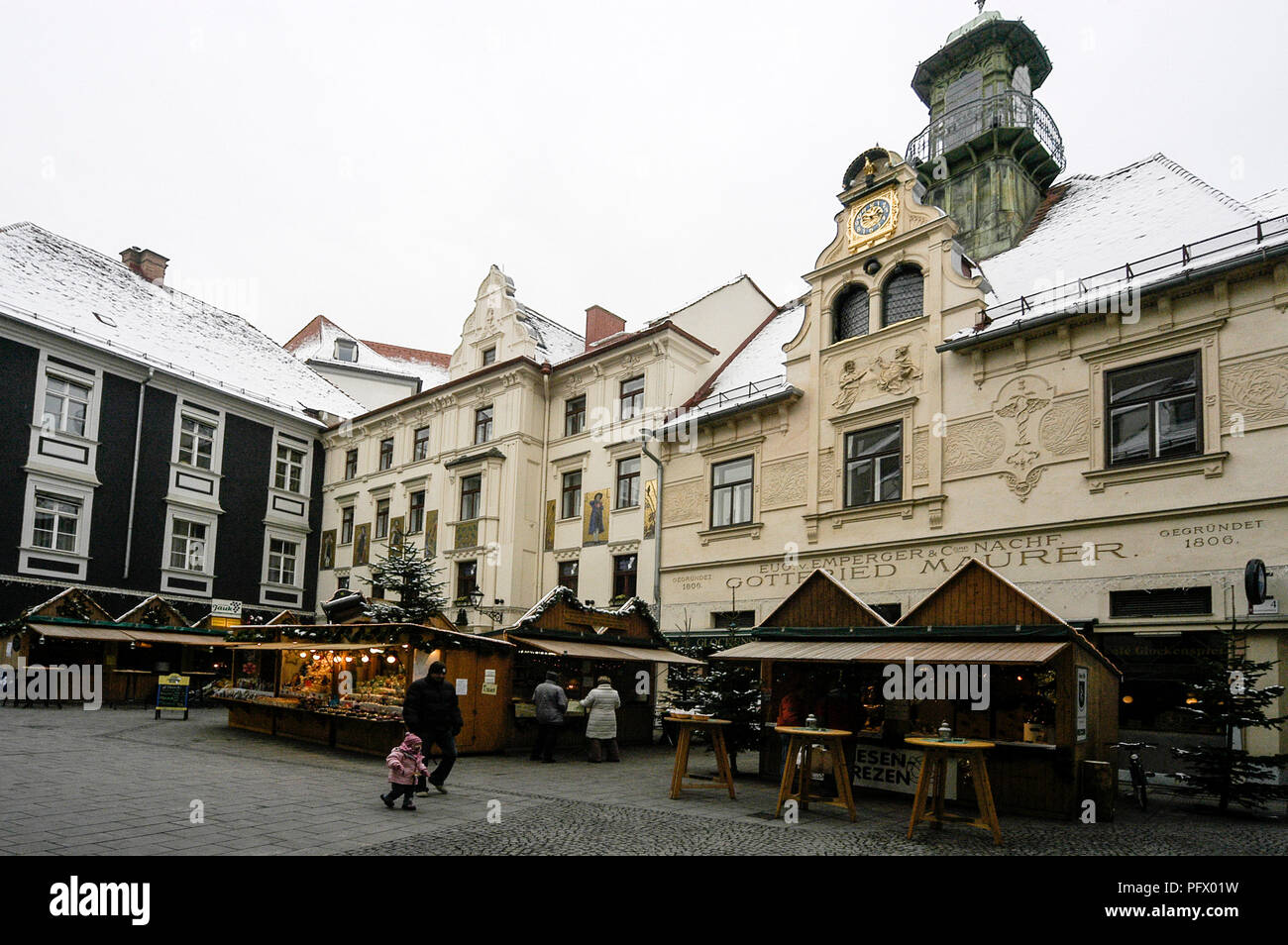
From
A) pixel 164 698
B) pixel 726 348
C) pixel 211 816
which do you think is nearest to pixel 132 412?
pixel 164 698

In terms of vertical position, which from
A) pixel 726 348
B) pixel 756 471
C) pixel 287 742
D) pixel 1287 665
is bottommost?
pixel 287 742

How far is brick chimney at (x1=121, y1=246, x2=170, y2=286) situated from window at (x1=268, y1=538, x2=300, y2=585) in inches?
487

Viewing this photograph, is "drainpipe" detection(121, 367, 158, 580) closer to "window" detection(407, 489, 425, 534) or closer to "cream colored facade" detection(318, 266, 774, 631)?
"cream colored facade" detection(318, 266, 774, 631)

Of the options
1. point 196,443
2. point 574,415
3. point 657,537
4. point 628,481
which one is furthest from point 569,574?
point 196,443

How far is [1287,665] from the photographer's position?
1504cm

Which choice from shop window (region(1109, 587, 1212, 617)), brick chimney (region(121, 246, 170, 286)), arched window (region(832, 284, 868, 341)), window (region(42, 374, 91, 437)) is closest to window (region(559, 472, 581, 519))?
arched window (region(832, 284, 868, 341))

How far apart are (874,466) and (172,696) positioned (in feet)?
59.1

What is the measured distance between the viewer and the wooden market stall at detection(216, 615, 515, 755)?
17469 millimetres

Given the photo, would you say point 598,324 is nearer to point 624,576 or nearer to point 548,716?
point 624,576

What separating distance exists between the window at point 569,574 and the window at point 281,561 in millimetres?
13104
